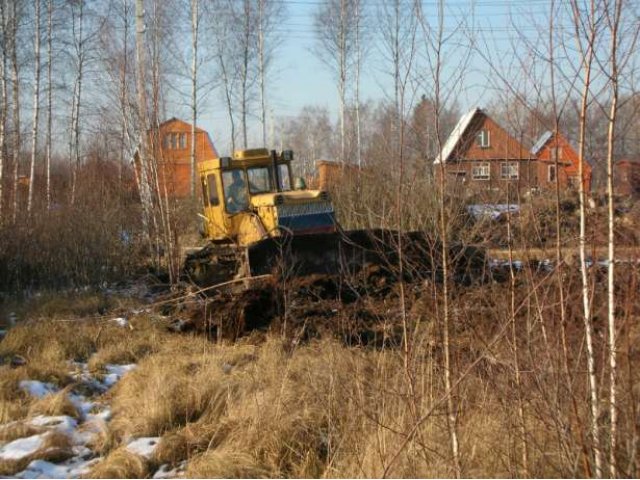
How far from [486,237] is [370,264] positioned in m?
6.22

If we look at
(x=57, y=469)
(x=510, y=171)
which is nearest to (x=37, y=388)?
(x=57, y=469)

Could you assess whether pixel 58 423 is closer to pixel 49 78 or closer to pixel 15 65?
pixel 15 65

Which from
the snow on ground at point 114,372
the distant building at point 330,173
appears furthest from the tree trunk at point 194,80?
the snow on ground at point 114,372

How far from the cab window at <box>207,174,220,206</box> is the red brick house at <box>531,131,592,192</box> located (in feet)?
27.0

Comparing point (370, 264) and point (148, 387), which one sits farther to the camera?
point (370, 264)

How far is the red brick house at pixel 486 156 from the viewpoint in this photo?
4090mm

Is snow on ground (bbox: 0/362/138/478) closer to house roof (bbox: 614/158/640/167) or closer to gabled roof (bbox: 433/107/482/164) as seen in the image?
gabled roof (bbox: 433/107/482/164)

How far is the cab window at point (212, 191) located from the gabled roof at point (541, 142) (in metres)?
8.34

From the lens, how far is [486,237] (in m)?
4.34

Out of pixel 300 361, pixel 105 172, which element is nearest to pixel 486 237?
pixel 300 361

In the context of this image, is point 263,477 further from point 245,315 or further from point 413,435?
point 245,315

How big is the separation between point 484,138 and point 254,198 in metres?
7.53

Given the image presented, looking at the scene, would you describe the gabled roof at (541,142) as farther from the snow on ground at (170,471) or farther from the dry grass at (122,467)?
Result: the dry grass at (122,467)

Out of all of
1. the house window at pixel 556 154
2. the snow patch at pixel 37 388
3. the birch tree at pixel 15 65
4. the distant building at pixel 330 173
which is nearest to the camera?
the house window at pixel 556 154
